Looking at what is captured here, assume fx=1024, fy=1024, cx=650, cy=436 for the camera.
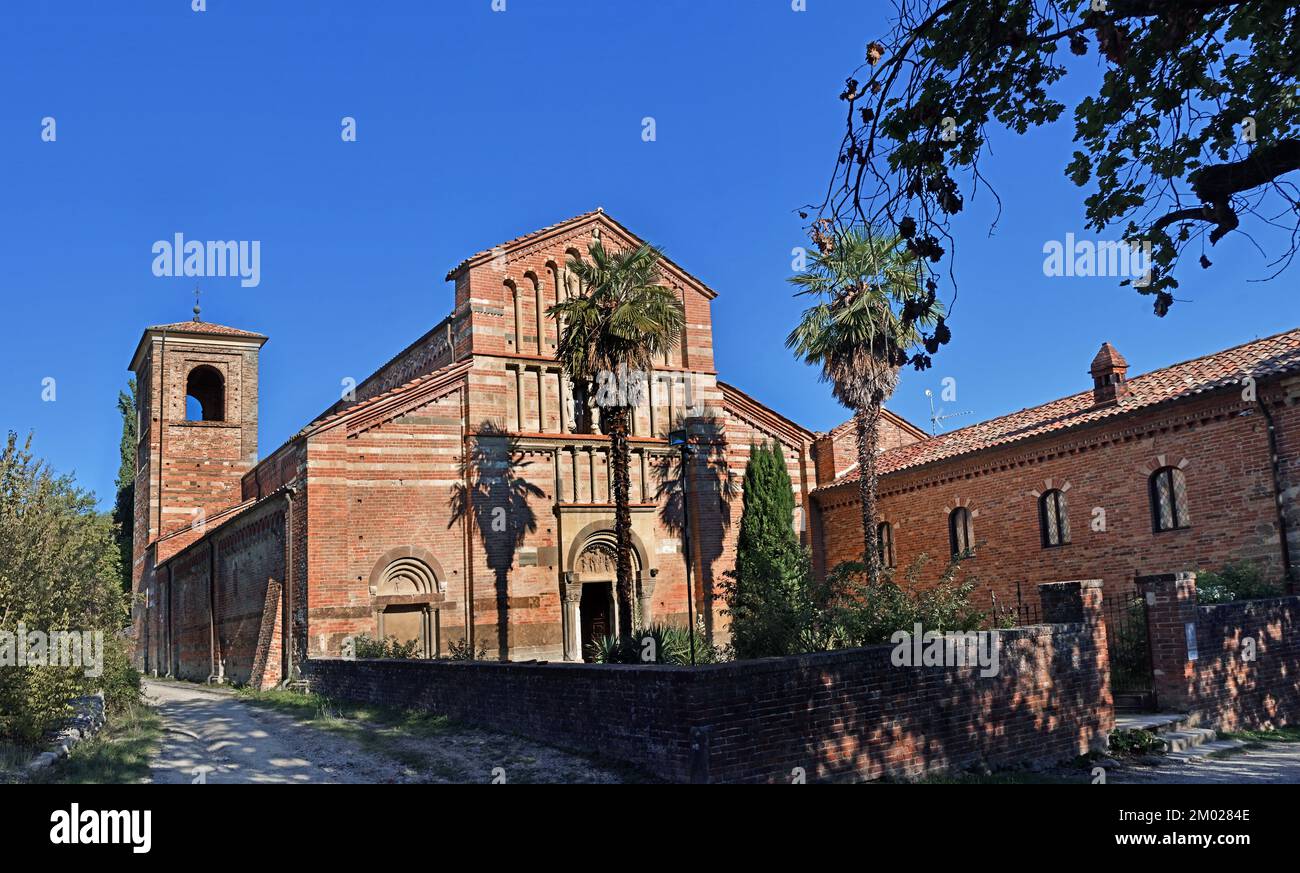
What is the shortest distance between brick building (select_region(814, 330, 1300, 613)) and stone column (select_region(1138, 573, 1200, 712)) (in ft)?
16.7

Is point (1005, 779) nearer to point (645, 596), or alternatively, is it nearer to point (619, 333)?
point (619, 333)

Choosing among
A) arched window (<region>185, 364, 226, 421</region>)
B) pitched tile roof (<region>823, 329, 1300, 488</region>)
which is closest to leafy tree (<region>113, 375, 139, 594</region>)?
arched window (<region>185, 364, 226, 421</region>)

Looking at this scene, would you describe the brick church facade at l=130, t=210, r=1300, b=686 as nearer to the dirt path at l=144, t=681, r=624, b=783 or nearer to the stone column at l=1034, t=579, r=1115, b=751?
the dirt path at l=144, t=681, r=624, b=783

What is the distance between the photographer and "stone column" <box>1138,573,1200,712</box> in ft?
48.5

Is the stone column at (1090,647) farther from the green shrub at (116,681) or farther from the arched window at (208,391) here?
the arched window at (208,391)

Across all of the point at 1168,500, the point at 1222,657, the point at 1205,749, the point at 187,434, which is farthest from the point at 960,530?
the point at 187,434

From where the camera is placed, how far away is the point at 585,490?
26750 mm

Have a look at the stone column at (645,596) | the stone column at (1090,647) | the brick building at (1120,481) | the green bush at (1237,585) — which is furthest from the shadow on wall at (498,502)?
the green bush at (1237,585)

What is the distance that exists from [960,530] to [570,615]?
10.2 metres

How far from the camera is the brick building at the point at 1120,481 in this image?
19.1 m
